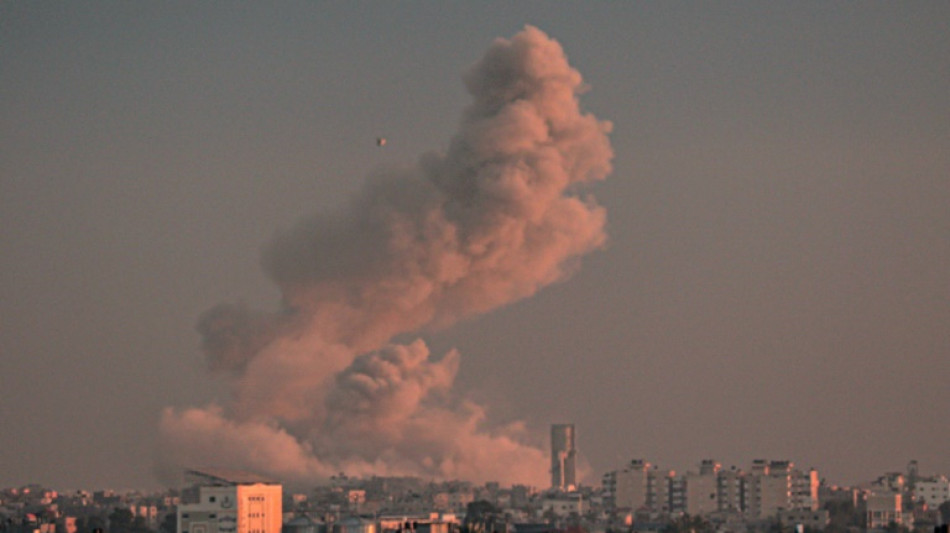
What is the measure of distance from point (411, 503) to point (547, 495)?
46.8 ft

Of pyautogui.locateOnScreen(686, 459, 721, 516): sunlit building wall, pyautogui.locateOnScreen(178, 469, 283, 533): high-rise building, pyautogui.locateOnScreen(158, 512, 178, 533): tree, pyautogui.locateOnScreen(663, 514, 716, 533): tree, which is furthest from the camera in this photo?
pyautogui.locateOnScreen(686, 459, 721, 516): sunlit building wall

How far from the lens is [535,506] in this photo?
133m

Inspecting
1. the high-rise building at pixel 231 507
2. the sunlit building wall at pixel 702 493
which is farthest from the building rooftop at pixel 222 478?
the sunlit building wall at pixel 702 493

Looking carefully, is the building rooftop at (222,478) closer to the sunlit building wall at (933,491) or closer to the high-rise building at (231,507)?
the high-rise building at (231,507)

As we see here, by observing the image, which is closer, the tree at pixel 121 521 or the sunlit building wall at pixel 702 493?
the tree at pixel 121 521

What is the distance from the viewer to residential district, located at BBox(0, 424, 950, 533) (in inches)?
3654

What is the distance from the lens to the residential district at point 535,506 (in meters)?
92.8

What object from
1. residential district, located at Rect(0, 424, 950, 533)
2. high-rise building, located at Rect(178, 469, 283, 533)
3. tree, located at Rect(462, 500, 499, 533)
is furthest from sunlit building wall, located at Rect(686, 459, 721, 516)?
high-rise building, located at Rect(178, 469, 283, 533)

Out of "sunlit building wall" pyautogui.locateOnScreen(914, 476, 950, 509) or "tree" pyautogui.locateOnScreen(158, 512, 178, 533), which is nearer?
"tree" pyautogui.locateOnScreen(158, 512, 178, 533)

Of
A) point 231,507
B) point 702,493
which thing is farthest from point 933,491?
point 231,507

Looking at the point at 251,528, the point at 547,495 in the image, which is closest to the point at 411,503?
the point at 547,495

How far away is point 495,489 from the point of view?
467 feet

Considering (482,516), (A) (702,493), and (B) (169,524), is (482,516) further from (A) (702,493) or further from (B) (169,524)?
(A) (702,493)

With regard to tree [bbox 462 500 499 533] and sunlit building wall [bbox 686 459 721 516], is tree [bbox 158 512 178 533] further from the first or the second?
sunlit building wall [bbox 686 459 721 516]
